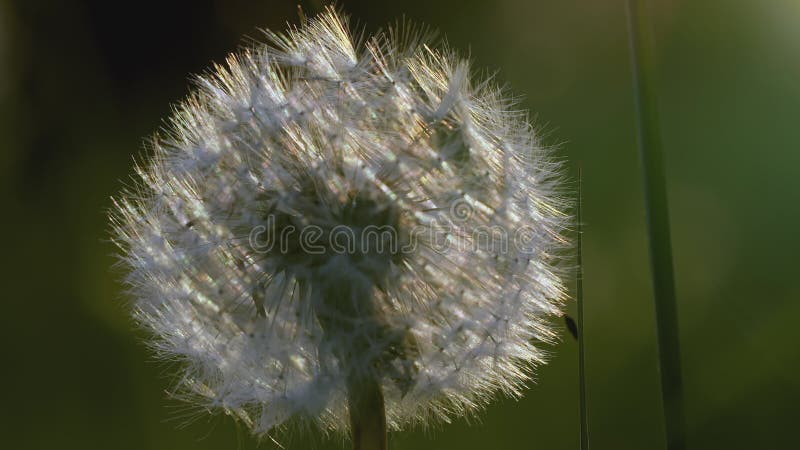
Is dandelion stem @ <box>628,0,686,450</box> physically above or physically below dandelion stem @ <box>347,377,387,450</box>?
above

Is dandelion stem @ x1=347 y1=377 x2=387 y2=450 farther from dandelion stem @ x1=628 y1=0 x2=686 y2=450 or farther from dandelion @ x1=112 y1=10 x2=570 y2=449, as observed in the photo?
dandelion stem @ x1=628 y1=0 x2=686 y2=450

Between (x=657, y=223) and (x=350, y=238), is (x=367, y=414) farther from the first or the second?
(x=657, y=223)

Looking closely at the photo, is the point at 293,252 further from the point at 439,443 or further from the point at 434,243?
the point at 439,443

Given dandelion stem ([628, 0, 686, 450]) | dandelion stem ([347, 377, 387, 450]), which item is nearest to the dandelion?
dandelion stem ([347, 377, 387, 450])

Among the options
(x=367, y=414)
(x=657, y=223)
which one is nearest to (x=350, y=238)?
(x=367, y=414)

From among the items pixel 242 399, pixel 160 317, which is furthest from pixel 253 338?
pixel 160 317

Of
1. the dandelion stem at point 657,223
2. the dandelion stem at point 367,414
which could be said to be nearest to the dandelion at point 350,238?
the dandelion stem at point 367,414
